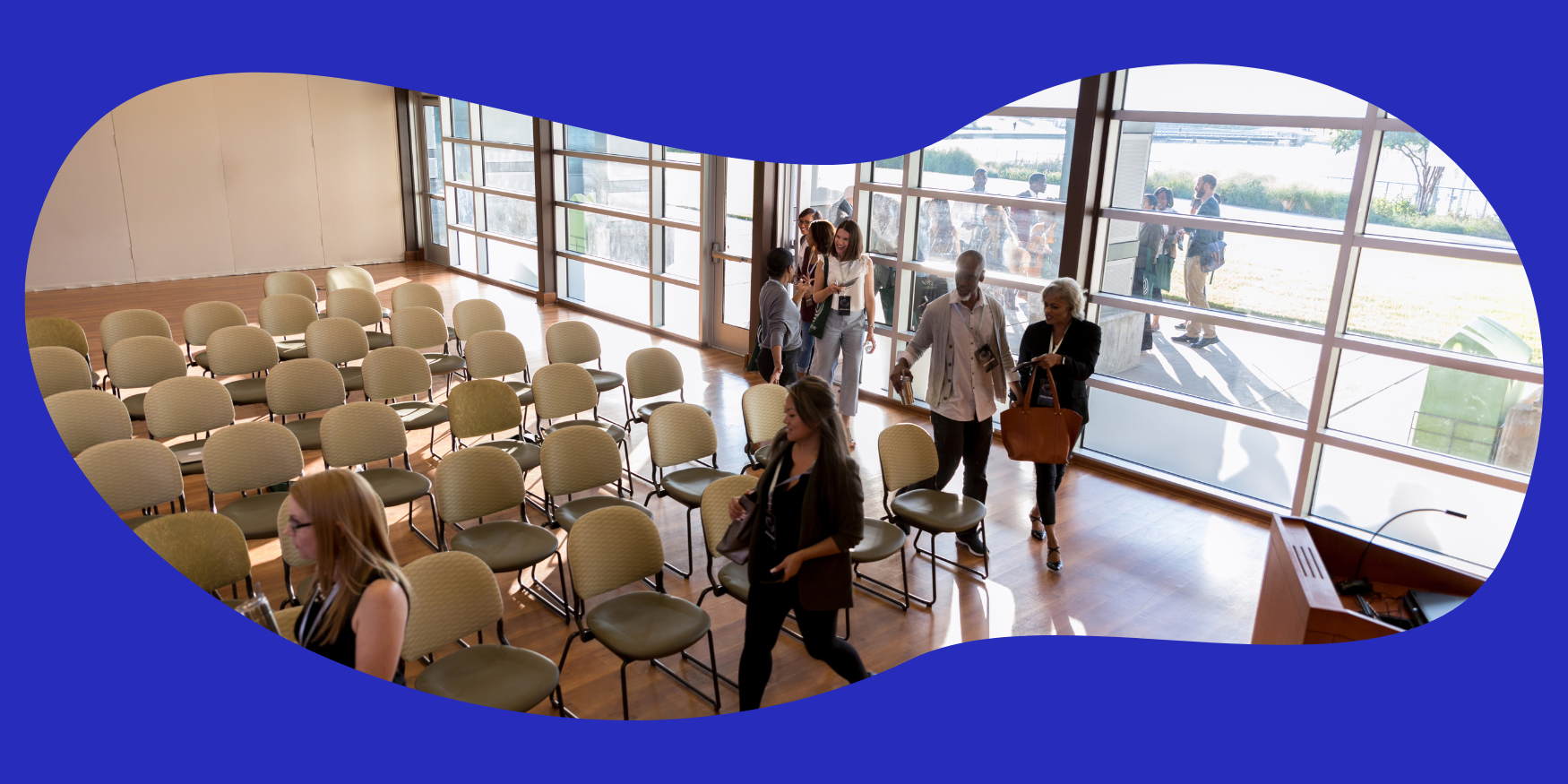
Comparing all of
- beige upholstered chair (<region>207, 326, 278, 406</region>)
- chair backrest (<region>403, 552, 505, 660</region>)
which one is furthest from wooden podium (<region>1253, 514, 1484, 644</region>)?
beige upholstered chair (<region>207, 326, 278, 406</region>)

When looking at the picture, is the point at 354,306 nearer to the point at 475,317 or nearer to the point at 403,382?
the point at 475,317

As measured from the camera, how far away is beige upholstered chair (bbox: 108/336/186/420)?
6.23 meters

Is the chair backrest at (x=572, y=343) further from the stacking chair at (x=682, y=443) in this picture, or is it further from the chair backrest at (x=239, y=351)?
the stacking chair at (x=682, y=443)

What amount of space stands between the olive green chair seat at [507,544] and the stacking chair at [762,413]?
156 centimetres

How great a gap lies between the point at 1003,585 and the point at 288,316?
6.16 m

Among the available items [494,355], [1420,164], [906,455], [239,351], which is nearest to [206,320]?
[239,351]

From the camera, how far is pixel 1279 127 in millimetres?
5898

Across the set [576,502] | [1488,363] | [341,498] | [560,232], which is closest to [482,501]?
[576,502]

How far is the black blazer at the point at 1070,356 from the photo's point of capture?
16.7 ft

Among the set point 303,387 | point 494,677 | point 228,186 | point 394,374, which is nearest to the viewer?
point 494,677

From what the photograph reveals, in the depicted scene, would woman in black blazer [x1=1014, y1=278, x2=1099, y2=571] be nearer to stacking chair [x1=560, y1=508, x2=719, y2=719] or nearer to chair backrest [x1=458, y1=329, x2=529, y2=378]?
stacking chair [x1=560, y1=508, x2=719, y2=719]

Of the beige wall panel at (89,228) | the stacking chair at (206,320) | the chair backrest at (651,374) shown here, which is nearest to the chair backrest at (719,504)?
the chair backrest at (651,374)

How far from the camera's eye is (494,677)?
3.21 meters

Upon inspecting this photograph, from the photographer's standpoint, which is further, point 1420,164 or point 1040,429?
point 1420,164
